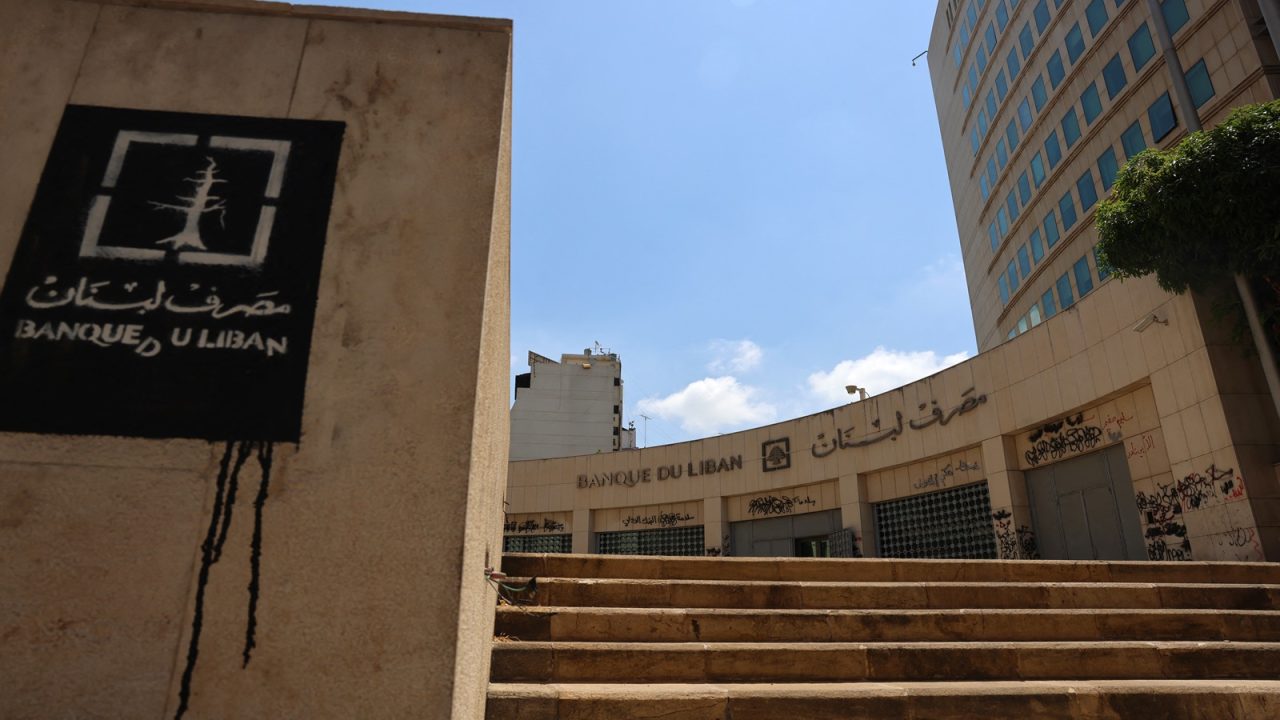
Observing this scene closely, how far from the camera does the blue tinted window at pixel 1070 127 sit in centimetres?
2101

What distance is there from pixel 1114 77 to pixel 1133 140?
217cm

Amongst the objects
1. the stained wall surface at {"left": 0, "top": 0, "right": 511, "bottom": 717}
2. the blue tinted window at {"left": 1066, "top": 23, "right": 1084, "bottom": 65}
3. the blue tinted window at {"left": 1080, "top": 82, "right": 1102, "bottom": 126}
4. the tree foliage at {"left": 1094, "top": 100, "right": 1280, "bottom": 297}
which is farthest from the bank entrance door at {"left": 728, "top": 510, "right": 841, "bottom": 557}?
the stained wall surface at {"left": 0, "top": 0, "right": 511, "bottom": 717}

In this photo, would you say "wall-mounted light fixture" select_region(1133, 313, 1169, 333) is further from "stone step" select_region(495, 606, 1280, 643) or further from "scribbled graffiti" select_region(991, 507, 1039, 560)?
"stone step" select_region(495, 606, 1280, 643)

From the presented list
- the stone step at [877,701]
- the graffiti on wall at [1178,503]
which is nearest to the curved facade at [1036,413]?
the graffiti on wall at [1178,503]

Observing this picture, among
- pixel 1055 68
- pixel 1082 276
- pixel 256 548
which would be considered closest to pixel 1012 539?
pixel 1082 276

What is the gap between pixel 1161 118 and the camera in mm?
17750

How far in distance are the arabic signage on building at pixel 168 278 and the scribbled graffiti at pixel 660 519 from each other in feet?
64.5

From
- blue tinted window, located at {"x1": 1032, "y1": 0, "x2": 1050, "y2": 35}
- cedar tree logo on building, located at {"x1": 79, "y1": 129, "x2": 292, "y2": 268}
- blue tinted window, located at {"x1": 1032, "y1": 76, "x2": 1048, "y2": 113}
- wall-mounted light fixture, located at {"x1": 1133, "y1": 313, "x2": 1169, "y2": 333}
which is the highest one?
blue tinted window, located at {"x1": 1032, "y1": 0, "x2": 1050, "y2": 35}

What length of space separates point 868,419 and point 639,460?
801 centimetres

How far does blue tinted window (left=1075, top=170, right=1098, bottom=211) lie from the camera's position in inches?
787

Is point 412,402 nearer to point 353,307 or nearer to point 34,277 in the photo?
point 353,307

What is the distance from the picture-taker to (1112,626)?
15.1ft

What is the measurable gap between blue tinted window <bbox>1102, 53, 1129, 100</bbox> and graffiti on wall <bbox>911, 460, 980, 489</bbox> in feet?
39.4

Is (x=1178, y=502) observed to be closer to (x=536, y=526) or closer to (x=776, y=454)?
(x=776, y=454)
